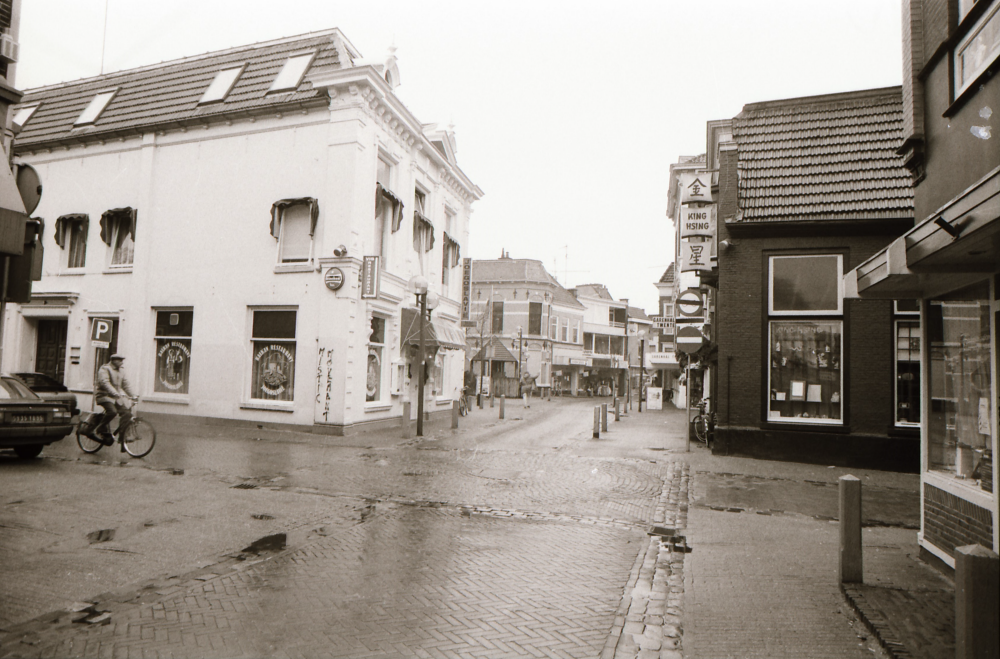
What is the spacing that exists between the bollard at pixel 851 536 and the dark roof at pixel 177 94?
46.3ft

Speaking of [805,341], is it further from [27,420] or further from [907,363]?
[27,420]

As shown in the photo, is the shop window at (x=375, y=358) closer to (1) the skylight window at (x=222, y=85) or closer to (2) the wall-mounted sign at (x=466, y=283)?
(2) the wall-mounted sign at (x=466, y=283)

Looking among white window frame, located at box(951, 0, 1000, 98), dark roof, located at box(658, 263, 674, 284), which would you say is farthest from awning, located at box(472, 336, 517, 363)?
white window frame, located at box(951, 0, 1000, 98)

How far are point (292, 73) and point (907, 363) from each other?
51.1ft

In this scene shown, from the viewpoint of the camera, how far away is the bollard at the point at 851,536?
529 cm

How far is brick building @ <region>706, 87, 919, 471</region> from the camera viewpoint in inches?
493

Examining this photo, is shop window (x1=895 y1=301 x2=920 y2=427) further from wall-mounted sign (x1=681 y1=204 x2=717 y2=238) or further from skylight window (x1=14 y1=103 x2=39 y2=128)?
skylight window (x1=14 y1=103 x2=39 y2=128)

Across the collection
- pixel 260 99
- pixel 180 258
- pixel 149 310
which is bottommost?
pixel 149 310

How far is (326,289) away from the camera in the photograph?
1547 cm

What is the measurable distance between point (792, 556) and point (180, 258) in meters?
16.0

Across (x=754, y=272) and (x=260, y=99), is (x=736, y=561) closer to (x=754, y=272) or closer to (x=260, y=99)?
(x=754, y=272)

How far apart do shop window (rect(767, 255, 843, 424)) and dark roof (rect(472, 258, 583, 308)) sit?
4095 centimetres

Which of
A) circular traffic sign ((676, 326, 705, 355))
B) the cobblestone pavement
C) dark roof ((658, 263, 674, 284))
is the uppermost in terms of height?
dark roof ((658, 263, 674, 284))

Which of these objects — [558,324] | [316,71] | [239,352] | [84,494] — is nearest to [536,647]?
[84,494]
